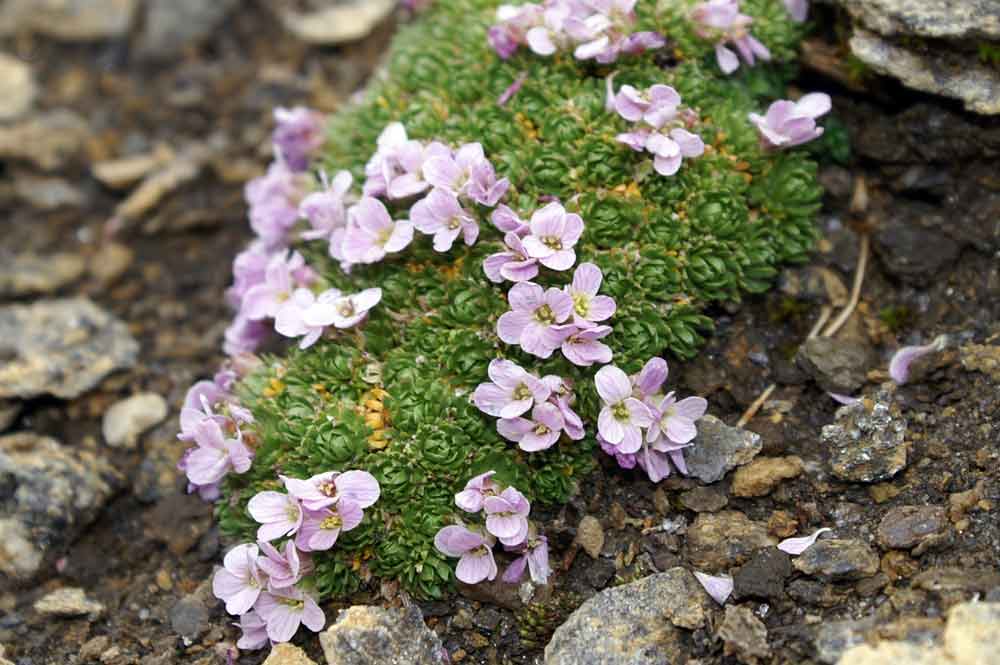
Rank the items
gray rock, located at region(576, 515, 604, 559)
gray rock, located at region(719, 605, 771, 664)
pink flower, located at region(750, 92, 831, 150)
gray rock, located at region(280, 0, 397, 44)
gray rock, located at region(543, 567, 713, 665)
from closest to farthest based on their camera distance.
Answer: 1. gray rock, located at region(719, 605, 771, 664)
2. gray rock, located at region(543, 567, 713, 665)
3. gray rock, located at region(576, 515, 604, 559)
4. pink flower, located at region(750, 92, 831, 150)
5. gray rock, located at region(280, 0, 397, 44)

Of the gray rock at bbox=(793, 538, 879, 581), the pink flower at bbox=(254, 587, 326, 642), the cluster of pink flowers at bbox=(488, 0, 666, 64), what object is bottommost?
the pink flower at bbox=(254, 587, 326, 642)

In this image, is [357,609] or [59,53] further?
[59,53]

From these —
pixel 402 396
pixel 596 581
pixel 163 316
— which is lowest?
pixel 163 316

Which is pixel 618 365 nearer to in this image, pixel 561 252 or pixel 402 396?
pixel 561 252

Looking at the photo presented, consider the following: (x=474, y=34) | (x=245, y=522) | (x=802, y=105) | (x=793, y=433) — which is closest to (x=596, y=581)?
(x=793, y=433)

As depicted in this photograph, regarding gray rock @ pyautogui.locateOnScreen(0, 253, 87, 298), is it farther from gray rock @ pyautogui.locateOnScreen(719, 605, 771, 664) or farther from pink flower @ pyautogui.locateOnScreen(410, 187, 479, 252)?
gray rock @ pyautogui.locateOnScreen(719, 605, 771, 664)

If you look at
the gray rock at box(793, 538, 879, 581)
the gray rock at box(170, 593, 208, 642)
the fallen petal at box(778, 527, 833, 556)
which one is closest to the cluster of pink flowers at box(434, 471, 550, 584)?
the fallen petal at box(778, 527, 833, 556)

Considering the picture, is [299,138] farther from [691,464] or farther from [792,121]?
[691,464]

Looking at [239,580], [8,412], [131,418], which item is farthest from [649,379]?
[8,412]
